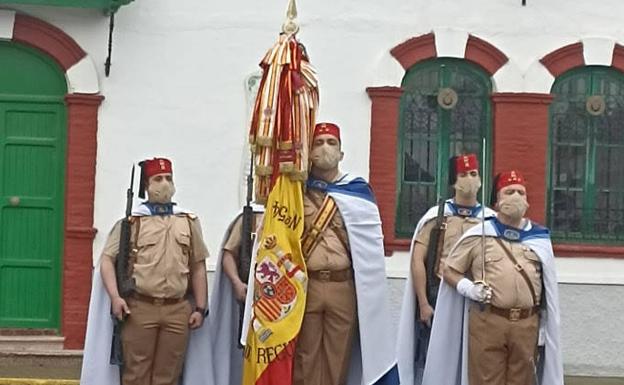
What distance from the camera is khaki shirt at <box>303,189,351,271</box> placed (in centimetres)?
859

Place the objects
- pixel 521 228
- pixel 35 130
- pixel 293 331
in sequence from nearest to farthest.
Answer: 1. pixel 293 331
2. pixel 521 228
3. pixel 35 130

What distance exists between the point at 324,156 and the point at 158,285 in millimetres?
1458

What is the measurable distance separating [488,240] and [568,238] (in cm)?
398

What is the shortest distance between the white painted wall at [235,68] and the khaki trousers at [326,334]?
3764mm

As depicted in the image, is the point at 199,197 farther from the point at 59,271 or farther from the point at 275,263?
the point at 275,263

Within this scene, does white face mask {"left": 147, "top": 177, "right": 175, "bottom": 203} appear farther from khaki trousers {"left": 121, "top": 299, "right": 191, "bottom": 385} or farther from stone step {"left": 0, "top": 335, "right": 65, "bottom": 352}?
stone step {"left": 0, "top": 335, "right": 65, "bottom": 352}

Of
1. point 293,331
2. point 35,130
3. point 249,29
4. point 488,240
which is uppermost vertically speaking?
point 249,29

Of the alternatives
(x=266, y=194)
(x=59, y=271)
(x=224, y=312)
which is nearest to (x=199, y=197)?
(x=59, y=271)

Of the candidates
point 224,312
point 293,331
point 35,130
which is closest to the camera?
point 293,331

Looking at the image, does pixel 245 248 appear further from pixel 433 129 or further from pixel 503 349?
pixel 433 129

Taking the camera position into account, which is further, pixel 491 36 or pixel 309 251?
pixel 491 36

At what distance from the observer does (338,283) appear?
28.3 ft

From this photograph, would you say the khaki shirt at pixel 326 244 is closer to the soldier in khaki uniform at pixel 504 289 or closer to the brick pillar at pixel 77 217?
the soldier in khaki uniform at pixel 504 289

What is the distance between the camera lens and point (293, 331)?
332 inches
